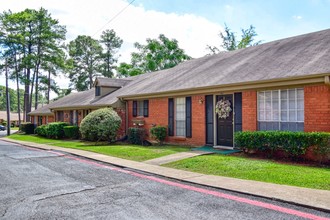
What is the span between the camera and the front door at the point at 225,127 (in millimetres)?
11820

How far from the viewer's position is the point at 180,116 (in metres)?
14.1

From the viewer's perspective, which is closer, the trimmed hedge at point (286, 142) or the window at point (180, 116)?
the trimmed hedge at point (286, 142)

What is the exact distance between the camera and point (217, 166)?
833 centimetres

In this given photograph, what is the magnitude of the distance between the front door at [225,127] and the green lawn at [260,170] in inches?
99.7

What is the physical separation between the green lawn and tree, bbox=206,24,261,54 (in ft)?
102

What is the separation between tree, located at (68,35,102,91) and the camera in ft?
170

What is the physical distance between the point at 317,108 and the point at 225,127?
3.84m

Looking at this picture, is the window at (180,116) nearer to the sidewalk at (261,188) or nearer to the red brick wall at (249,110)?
the red brick wall at (249,110)

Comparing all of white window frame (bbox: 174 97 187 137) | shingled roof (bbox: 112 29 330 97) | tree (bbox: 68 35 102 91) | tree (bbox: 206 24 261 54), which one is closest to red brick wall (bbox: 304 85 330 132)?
shingled roof (bbox: 112 29 330 97)

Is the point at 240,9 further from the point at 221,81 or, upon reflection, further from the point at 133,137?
the point at 133,137

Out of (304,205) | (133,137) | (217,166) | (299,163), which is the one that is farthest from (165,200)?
(133,137)

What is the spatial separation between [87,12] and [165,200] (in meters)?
9.81

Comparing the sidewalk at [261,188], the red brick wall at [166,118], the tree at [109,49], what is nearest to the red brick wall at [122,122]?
the red brick wall at [166,118]

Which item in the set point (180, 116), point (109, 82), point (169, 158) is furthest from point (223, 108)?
point (109, 82)
